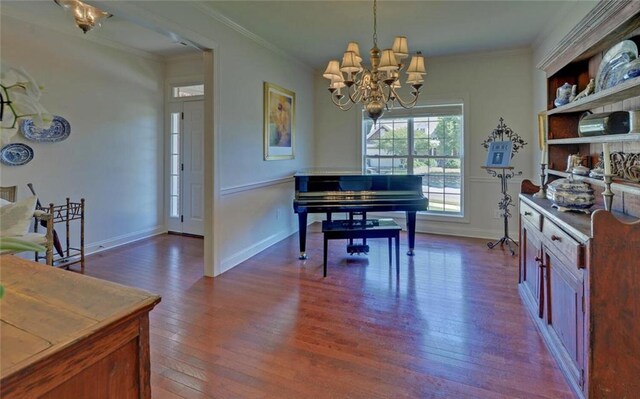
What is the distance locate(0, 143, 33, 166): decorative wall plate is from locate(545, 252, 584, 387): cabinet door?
499 centimetres

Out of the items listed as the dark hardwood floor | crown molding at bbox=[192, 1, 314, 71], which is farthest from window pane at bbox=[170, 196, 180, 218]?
crown molding at bbox=[192, 1, 314, 71]

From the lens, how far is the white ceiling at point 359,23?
11.1 ft

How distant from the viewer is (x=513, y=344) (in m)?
2.30

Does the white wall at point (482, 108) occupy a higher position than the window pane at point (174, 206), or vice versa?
the white wall at point (482, 108)

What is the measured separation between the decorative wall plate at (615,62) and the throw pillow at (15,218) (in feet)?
9.05

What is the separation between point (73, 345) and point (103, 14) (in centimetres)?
260

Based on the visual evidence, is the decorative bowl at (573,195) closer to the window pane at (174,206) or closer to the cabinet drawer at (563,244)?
the cabinet drawer at (563,244)

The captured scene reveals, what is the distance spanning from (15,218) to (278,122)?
432 cm

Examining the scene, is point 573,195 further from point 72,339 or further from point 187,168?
point 187,168

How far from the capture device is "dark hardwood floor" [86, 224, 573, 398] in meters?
1.92

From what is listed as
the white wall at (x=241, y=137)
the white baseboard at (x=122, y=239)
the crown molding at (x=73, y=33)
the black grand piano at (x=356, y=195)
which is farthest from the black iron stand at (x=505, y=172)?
the crown molding at (x=73, y=33)

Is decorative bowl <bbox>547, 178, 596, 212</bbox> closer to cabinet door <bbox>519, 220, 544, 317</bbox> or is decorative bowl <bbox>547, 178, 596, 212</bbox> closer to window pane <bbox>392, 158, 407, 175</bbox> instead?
cabinet door <bbox>519, 220, 544, 317</bbox>

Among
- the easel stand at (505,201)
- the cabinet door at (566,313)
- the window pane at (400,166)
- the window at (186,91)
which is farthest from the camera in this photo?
the window pane at (400,166)

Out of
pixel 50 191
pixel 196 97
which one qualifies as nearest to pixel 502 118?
pixel 196 97
